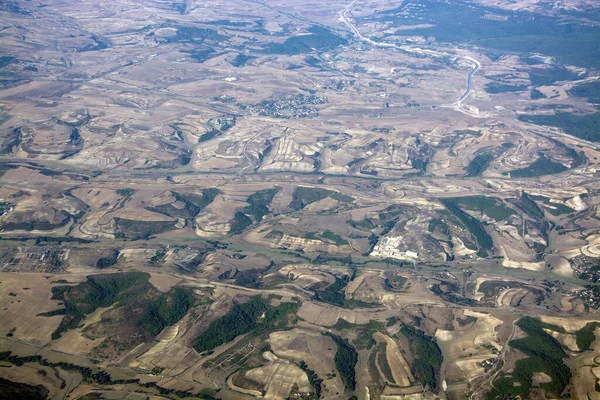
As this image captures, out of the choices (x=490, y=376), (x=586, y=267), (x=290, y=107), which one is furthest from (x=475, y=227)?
(x=290, y=107)

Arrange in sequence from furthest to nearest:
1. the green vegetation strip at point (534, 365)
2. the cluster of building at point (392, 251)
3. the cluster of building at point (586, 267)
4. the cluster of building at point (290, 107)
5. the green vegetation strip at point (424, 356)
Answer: the cluster of building at point (290, 107) < the cluster of building at point (392, 251) < the cluster of building at point (586, 267) < the green vegetation strip at point (424, 356) < the green vegetation strip at point (534, 365)

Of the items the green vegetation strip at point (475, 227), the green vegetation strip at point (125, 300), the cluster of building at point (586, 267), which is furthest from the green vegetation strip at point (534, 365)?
the green vegetation strip at point (125, 300)

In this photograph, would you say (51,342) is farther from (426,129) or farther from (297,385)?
(426,129)

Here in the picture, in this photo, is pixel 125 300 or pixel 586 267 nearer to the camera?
pixel 125 300

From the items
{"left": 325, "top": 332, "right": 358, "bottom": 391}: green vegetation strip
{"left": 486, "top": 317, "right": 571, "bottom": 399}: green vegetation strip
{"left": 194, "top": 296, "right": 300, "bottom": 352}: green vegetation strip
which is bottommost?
{"left": 194, "top": 296, "right": 300, "bottom": 352}: green vegetation strip

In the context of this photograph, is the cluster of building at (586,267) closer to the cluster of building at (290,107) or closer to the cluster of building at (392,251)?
the cluster of building at (392,251)

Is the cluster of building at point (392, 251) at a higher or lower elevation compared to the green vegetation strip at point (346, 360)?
lower

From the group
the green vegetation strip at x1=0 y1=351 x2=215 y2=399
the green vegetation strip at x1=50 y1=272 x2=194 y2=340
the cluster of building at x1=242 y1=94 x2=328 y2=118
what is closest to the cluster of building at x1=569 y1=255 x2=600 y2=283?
the green vegetation strip at x1=50 y1=272 x2=194 y2=340

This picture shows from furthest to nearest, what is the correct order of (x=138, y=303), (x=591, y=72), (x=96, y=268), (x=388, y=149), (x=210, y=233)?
(x=591, y=72) < (x=388, y=149) < (x=210, y=233) < (x=96, y=268) < (x=138, y=303)

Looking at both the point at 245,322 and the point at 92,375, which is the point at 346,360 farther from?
the point at 92,375

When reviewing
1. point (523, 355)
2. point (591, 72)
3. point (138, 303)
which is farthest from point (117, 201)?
point (591, 72)

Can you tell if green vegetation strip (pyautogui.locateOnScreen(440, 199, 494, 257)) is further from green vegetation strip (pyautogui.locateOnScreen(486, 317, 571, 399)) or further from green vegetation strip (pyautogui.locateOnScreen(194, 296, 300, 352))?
green vegetation strip (pyautogui.locateOnScreen(194, 296, 300, 352))
